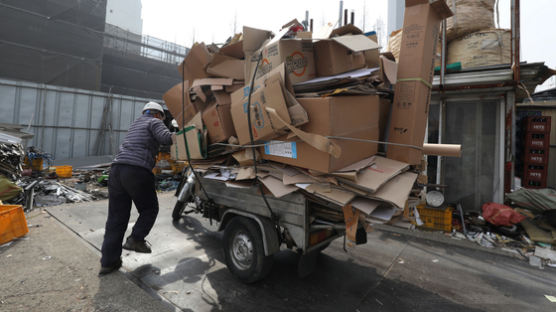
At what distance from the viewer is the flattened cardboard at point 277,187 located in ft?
7.29

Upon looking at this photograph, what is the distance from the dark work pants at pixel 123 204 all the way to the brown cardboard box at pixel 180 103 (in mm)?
892

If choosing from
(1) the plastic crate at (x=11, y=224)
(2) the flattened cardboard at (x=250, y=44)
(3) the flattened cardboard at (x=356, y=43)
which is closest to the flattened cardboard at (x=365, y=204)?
(3) the flattened cardboard at (x=356, y=43)

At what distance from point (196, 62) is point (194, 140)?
110 centimetres

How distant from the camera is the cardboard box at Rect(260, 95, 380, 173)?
2082 millimetres

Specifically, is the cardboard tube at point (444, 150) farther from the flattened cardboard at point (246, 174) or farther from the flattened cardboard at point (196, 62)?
the flattened cardboard at point (196, 62)

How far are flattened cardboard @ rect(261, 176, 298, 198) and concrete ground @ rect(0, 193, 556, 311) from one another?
46.1 inches

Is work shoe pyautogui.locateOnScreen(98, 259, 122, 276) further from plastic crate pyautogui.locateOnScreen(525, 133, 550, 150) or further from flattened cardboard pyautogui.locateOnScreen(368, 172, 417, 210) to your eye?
plastic crate pyautogui.locateOnScreen(525, 133, 550, 150)

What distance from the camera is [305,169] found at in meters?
2.38

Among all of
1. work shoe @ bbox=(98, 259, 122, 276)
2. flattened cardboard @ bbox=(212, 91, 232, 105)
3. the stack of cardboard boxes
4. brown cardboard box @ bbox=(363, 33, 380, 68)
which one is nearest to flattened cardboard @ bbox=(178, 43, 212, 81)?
the stack of cardboard boxes

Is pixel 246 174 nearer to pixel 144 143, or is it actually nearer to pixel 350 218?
pixel 350 218

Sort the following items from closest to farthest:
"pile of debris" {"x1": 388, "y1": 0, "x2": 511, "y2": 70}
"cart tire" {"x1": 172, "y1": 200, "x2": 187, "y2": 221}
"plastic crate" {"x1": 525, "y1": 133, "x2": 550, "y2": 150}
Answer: "cart tire" {"x1": 172, "y1": 200, "x2": 187, "y2": 221} < "pile of debris" {"x1": 388, "y1": 0, "x2": 511, "y2": 70} < "plastic crate" {"x1": 525, "y1": 133, "x2": 550, "y2": 150}

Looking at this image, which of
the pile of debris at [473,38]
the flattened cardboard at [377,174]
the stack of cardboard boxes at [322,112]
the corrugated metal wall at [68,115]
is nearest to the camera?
the flattened cardboard at [377,174]

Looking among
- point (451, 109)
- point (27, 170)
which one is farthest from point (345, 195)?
point (27, 170)

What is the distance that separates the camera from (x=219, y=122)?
297 centimetres
